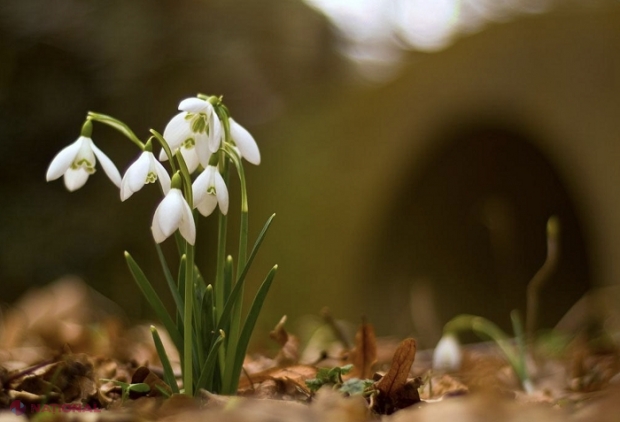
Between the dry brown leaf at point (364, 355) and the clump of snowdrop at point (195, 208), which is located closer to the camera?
the clump of snowdrop at point (195, 208)

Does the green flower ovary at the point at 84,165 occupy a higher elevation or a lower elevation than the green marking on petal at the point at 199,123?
lower

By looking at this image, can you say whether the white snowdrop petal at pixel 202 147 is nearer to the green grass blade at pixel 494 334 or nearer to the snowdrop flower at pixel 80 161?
the snowdrop flower at pixel 80 161

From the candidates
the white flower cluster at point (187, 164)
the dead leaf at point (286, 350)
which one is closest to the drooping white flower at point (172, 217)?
the white flower cluster at point (187, 164)

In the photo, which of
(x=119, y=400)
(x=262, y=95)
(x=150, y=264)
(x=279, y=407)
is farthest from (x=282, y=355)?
(x=262, y=95)

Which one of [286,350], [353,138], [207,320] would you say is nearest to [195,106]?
[207,320]

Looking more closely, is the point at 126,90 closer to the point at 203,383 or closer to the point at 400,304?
the point at 400,304

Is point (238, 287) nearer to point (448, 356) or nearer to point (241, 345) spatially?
point (241, 345)

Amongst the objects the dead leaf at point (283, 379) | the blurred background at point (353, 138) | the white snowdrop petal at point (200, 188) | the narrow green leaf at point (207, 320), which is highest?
the blurred background at point (353, 138)
